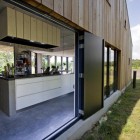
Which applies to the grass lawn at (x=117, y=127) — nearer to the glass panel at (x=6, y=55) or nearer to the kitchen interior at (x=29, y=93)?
the kitchen interior at (x=29, y=93)

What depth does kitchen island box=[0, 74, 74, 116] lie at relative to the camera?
3.34 meters

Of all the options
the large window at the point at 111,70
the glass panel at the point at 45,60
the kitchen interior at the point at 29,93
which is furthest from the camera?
the glass panel at the point at 45,60

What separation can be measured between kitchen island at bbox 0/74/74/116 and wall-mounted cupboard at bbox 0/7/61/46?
0.99 metres

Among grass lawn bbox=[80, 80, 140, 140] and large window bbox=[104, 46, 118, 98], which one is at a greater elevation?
large window bbox=[104, 46, 118, 98]

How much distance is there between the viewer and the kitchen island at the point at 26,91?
11.0ft

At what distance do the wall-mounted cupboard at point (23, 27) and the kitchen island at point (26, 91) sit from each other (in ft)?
3.25

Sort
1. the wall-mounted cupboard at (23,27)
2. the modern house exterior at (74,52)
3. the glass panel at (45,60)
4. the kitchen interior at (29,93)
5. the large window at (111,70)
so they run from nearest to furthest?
the modern house exterior at (74,52)
the kitchen interior at (29,93)
the wall-mounted cupboard at (23,27)
the large window at (111,70)
the glass panel at (45,60)

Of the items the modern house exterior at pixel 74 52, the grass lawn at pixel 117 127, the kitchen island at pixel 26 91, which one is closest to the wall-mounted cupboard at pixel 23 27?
the modern house exterior at pixel 74 52

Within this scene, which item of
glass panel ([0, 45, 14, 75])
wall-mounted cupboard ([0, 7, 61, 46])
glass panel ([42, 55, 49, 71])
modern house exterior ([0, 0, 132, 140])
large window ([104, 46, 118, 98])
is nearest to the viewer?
modern house exterior ([0, 0, 132, 140])

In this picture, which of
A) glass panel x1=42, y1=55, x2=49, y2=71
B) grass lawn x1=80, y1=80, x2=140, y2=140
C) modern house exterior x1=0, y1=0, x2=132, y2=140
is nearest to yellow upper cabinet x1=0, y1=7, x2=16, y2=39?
modern house exterior x1=0, y1=0, x2=132, y2=140

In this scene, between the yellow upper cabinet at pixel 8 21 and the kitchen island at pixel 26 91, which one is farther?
the kitchen island at pixel 26 91

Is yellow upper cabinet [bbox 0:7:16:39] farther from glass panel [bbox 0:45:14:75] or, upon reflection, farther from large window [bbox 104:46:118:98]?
large window [bbox 104:46:118:98]

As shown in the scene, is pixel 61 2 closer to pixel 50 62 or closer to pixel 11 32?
pixel 11 32

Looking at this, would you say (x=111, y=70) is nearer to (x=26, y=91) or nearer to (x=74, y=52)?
(x=74, y=52)
